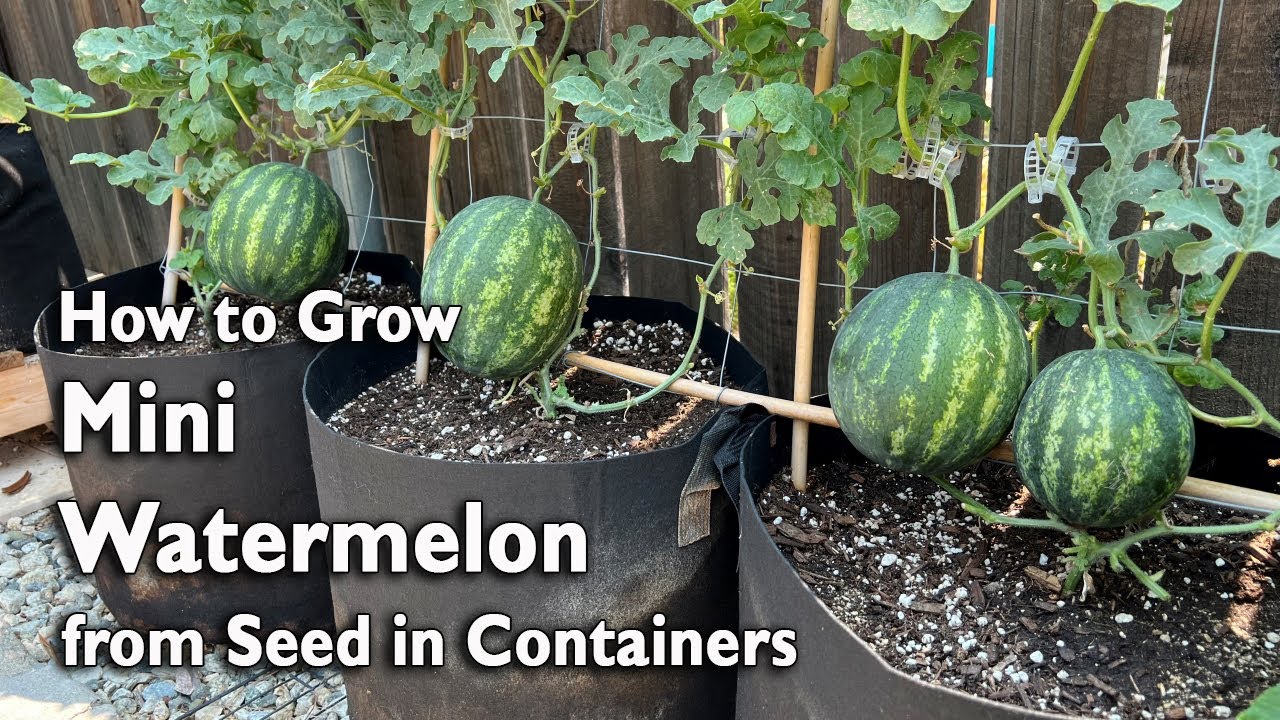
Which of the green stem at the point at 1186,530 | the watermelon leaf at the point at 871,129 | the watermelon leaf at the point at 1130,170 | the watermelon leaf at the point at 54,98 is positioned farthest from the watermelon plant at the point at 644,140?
the watermelon leaf at the point at 54,98

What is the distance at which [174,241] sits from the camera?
2.88m

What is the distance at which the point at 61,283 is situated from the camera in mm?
4109

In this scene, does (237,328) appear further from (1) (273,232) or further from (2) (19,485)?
(2) (19,485)

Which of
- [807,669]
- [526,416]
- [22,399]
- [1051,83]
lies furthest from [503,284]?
[22,399]

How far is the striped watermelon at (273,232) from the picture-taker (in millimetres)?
2455

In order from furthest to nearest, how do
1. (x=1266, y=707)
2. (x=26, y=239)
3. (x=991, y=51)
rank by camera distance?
(x=26, y=239) < (x=991, y=51) < (x=1266, y=707)

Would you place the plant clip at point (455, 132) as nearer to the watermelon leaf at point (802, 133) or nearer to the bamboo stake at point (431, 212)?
the bamboo stake at point (431, 212)

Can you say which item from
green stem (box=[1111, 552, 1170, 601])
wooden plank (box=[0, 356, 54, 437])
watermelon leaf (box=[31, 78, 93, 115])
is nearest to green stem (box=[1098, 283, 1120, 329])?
green stem (box=[1111, 552, 1170, 601])

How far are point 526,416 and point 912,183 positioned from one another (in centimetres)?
100

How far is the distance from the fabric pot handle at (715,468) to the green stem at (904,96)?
554 mm

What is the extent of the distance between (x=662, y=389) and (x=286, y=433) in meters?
1.10

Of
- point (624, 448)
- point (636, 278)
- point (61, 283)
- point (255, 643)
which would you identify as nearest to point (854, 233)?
point (624, 448)

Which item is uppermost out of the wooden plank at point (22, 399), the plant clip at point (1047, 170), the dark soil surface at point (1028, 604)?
the plant clip at point (1047, 170)

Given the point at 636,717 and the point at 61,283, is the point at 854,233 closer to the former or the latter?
the point at 636,717
